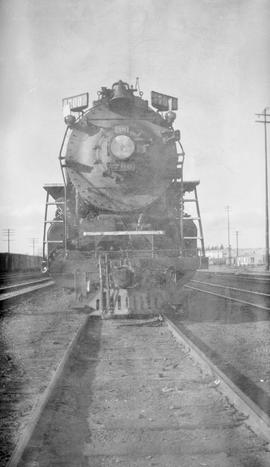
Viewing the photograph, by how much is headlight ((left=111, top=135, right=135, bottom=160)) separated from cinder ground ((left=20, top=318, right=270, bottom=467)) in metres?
3.88

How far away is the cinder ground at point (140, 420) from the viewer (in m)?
2.82

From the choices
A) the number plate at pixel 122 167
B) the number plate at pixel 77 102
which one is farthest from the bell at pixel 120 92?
the number plate at pixel 122 167

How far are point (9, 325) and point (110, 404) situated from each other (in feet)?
17.0

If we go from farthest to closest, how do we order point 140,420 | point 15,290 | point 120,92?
point 15,290, point 120,92, point 140,420

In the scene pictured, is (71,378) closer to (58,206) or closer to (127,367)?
(127,367)

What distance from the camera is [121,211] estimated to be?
8508 mm

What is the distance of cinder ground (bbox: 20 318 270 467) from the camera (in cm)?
282

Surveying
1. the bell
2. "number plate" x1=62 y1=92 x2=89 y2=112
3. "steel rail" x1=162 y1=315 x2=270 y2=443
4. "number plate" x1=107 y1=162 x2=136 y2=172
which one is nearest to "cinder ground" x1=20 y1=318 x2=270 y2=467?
"steel rail" x1=162 y1=315 x2=270 y2=443

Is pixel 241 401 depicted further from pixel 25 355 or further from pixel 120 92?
pixel 120 92

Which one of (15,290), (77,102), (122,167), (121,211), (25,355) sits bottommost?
(25,355)

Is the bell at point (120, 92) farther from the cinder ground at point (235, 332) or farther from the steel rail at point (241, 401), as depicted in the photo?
the steel rail at point (241, 401)

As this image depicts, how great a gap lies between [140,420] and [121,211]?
209 inches

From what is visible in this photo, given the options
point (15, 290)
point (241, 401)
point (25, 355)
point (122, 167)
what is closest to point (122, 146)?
point (122, 167)

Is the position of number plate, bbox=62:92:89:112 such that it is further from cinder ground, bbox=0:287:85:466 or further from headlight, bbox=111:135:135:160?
cinder ground, bbox=0:287:85:466
